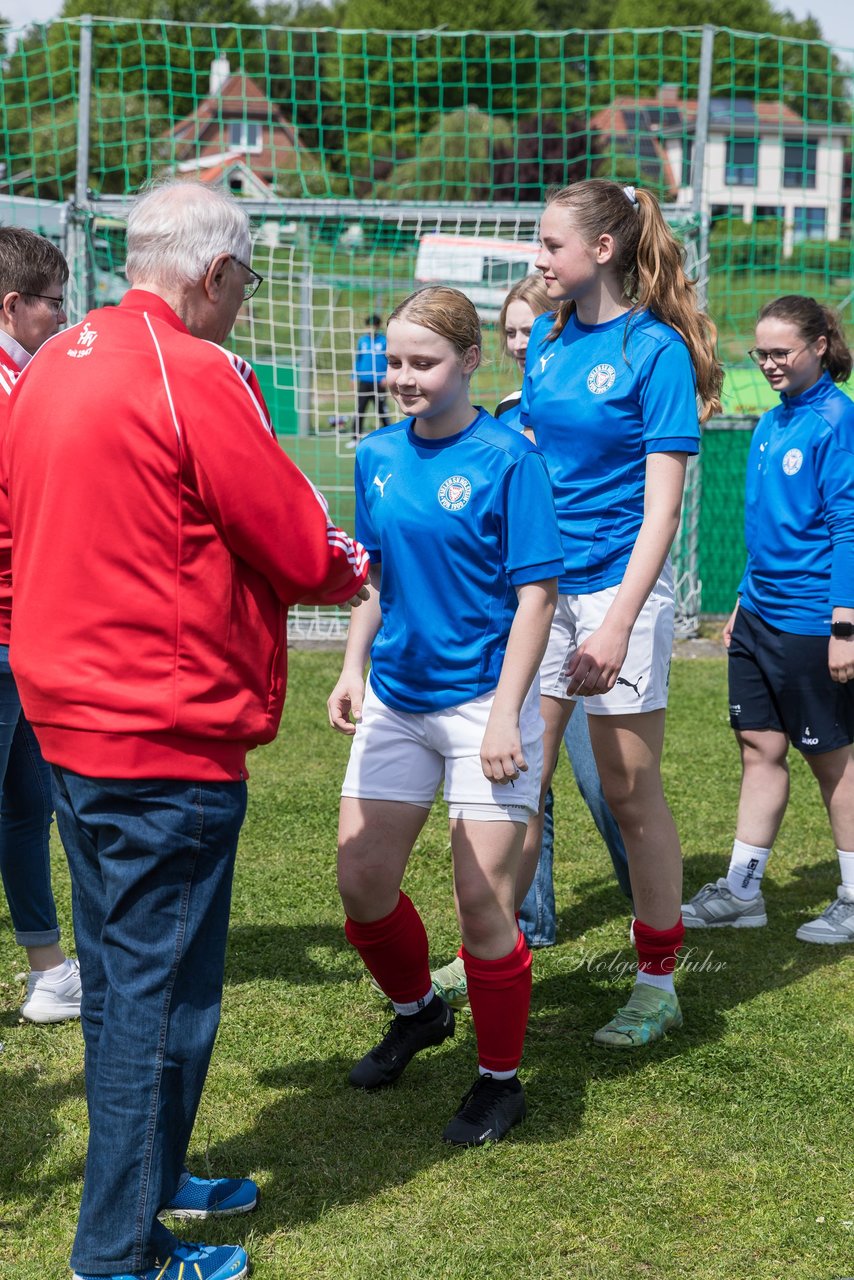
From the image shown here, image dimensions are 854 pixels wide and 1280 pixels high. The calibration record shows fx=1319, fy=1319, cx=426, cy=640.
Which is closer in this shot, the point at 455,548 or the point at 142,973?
the point at 142,973

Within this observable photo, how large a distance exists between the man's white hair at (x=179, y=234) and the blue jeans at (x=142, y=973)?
901 mm

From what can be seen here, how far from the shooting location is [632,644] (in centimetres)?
341

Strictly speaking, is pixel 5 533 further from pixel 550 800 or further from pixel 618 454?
pixel 550 800

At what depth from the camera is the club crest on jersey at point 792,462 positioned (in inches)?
173

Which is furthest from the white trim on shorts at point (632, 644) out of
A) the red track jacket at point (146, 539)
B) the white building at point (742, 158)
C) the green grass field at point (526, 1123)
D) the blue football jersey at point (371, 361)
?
the blue football jersey at point (371, 361)

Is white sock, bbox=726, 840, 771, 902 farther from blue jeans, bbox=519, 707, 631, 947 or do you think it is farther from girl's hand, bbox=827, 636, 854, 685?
girl's hand, bbox=827, 636, 854, 685

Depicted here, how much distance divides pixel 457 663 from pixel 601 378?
873 millimetres

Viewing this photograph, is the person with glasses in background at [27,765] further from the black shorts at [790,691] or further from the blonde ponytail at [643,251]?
the black shorts at [790,691]

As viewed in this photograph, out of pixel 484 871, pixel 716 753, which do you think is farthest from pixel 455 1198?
pixel 716 753

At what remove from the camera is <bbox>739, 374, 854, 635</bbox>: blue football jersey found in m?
4.32

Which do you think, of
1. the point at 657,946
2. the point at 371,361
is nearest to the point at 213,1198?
the point at 657,946

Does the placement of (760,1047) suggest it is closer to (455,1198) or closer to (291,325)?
(455,1198)

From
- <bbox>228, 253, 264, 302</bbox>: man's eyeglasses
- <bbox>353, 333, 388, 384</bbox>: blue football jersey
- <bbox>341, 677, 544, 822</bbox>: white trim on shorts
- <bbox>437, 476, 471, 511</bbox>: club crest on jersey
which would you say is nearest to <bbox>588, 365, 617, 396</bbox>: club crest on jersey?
<bbox>437, 476, 471, 511</bbox>: club crest on jersey

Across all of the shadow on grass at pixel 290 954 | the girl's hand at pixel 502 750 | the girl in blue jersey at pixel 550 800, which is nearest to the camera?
the girl's hand at pixel 502 750
